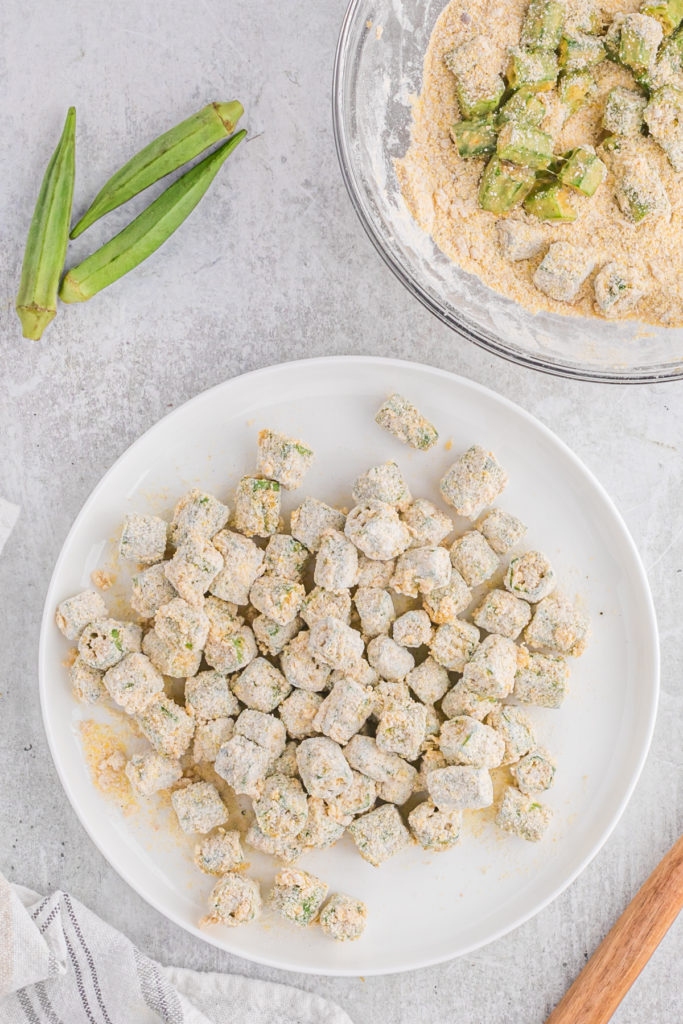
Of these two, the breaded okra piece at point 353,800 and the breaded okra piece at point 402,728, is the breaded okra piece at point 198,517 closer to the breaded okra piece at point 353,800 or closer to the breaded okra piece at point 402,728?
the breaded okra piece at point 402,728

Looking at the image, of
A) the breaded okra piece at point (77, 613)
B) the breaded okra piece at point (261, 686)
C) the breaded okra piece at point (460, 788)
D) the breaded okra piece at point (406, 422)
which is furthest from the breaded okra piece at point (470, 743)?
the breaded okra piece at point (77, 613)

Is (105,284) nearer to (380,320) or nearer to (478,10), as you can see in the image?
(380,320)

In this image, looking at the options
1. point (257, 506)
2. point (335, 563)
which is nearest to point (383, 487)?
point (335, 563)

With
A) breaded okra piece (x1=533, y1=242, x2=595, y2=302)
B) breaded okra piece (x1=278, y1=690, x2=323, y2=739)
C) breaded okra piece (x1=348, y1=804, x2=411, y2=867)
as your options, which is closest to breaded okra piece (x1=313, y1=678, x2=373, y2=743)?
breaded okra piece (x1=278, y1=690, x2=323, y2=739)

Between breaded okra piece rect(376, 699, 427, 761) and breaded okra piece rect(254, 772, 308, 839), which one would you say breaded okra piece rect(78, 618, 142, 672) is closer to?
breaded okra piece rect(254, 772, 308, 839)

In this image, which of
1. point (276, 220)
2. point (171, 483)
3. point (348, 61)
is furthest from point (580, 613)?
point (348, 61)
